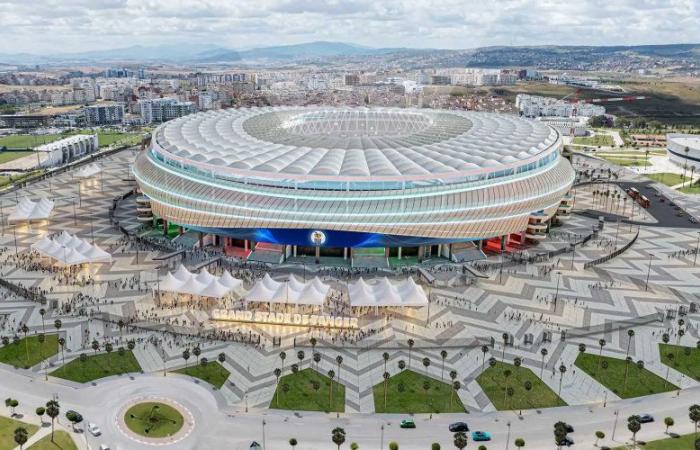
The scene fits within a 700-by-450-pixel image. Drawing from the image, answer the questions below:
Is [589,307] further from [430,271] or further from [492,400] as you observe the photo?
[492,400]

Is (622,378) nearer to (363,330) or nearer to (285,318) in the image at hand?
(363,330)

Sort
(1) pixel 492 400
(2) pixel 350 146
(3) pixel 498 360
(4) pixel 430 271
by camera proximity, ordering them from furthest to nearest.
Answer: (2) pixel 350 146
(4) pixel 430 271
(3) pixel 498 360
(1) pixel 492 400

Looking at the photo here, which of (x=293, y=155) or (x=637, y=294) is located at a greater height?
(x=293, y=155)

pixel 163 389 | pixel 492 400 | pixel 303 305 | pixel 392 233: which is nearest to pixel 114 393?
pixel 163 389

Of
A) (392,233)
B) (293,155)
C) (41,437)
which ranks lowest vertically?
(41,437)

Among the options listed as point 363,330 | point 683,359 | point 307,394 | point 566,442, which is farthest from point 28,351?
point 683,359

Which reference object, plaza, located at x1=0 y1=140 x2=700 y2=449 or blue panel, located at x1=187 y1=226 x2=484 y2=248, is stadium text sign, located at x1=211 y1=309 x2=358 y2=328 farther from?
blue panel, located at x1=187 y1=226 x2=484 y2=248

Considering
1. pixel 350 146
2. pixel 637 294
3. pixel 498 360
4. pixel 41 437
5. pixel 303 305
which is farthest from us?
pixel 350 146

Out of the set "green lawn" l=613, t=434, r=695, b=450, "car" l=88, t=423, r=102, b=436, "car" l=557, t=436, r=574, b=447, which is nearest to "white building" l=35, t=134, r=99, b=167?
"car" l=88, t=423, r=102, b=436
